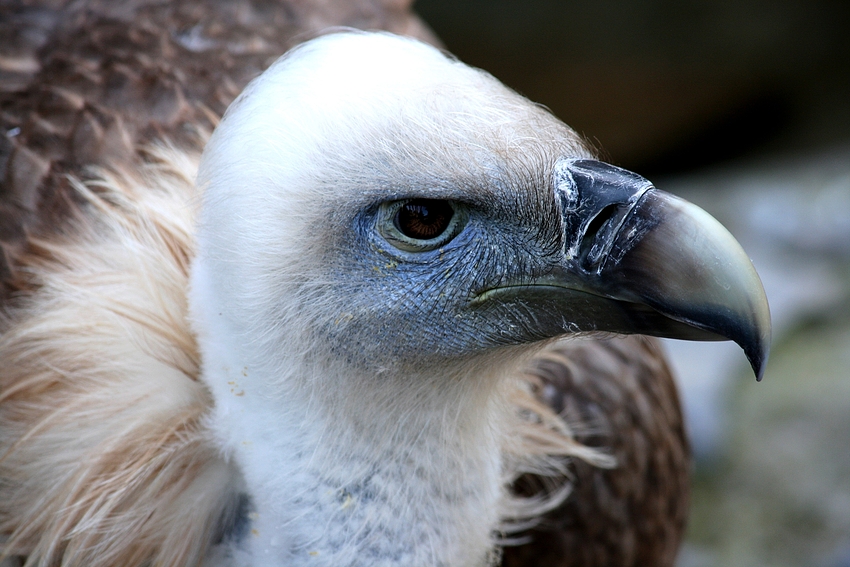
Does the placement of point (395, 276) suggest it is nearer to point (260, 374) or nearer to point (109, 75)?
point (260, 374)

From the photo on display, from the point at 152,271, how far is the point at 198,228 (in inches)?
8.1

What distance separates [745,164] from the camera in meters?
6.62

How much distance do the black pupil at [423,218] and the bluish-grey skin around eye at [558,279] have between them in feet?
0.09

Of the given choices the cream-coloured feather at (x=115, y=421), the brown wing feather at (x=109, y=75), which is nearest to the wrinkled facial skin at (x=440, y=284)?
the cream-coloured feather at (x=115, y=421)

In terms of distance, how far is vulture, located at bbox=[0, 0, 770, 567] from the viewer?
1.46 meters

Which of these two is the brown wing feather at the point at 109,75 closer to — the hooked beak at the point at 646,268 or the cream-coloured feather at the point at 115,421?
the cream-coloured feather at the point at 115,421

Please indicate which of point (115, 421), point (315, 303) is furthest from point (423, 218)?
point (115, 421)

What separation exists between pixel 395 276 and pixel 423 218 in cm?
11

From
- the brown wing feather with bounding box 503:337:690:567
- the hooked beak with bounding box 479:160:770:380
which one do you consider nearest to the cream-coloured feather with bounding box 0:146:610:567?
the hooked beak with bounding box 479:160:770:380

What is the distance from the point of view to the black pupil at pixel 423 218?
150cm

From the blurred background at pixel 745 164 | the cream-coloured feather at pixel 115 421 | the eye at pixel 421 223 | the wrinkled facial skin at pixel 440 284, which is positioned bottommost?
the blurred background at pixel 745 164

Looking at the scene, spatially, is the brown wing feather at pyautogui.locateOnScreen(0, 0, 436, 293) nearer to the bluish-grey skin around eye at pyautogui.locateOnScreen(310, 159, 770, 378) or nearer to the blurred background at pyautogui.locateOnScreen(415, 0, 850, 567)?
the bluish-grey skin around eye at pyautogui.locateOnScreen(310, 159, 770, 378)

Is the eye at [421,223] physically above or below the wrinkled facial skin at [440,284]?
above

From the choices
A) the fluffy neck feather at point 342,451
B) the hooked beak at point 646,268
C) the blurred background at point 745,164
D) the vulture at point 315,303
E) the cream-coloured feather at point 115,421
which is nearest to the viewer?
the hooked beak at point 646,268
